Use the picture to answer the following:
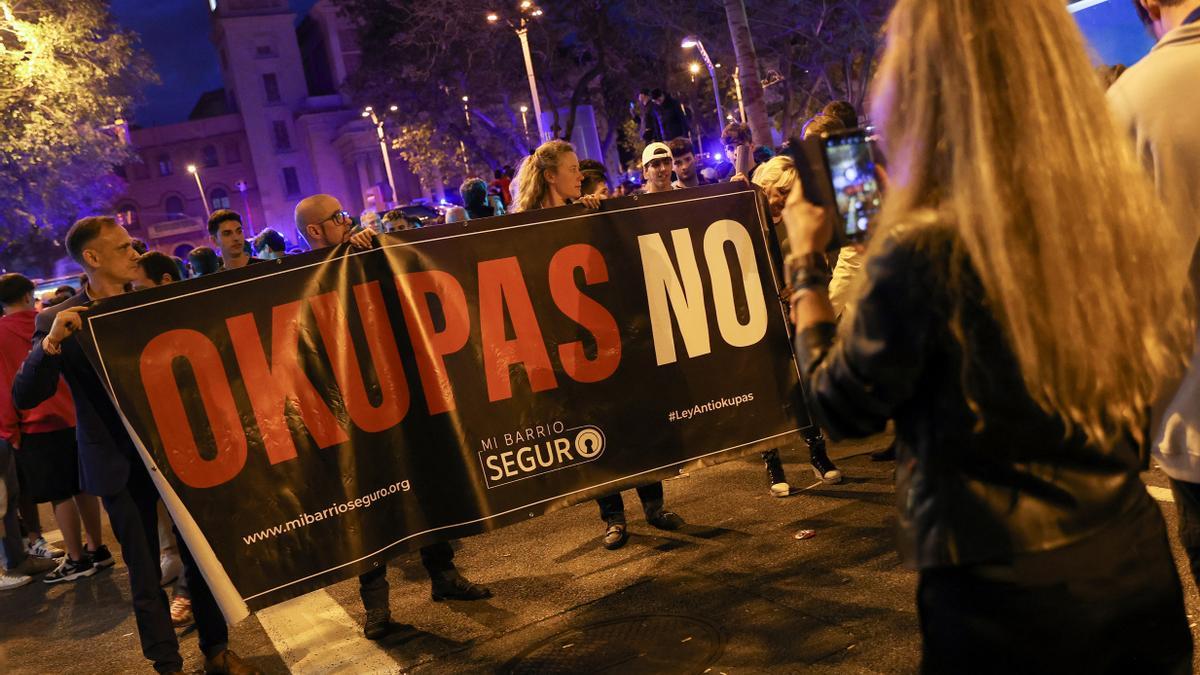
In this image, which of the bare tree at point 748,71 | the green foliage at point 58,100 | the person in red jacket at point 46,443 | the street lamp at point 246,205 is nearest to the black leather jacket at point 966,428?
the person in red jacket at point 46,443

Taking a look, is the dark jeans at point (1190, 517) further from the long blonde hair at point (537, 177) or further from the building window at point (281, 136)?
the building window at point (281, 136)

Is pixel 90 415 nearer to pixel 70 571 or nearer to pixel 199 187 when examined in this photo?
pixel 70 571

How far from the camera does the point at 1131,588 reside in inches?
67.8

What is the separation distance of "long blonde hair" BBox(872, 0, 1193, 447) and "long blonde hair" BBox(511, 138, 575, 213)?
4.39 metres

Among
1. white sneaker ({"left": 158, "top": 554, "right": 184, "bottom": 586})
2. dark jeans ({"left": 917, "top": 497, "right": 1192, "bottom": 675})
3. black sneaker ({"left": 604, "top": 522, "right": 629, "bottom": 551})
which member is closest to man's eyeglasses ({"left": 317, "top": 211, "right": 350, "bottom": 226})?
black sneaker ({"left": 604, "top": 522, "right": 629, "bottom": 551})

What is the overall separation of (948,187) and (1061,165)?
18 cm

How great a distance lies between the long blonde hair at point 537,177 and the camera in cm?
601

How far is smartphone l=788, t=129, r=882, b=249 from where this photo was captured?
6.24 feet

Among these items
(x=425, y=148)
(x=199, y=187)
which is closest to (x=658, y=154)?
(x=425, y=148)

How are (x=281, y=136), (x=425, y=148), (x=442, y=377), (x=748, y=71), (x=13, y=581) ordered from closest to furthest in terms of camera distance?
1. (x=442, y=377)
2. (x=13, y=581)
3. (x=748, y=71)
4. (x=425, y=148)
5. (x=281, y=136)

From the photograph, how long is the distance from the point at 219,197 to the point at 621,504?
8669 cm

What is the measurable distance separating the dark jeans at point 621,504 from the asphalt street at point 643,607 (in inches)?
6.5

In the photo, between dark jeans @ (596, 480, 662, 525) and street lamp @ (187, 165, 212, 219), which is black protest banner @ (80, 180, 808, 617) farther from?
street lamp @ (187, 165, 212, 219)

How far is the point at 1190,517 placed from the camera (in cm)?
249
